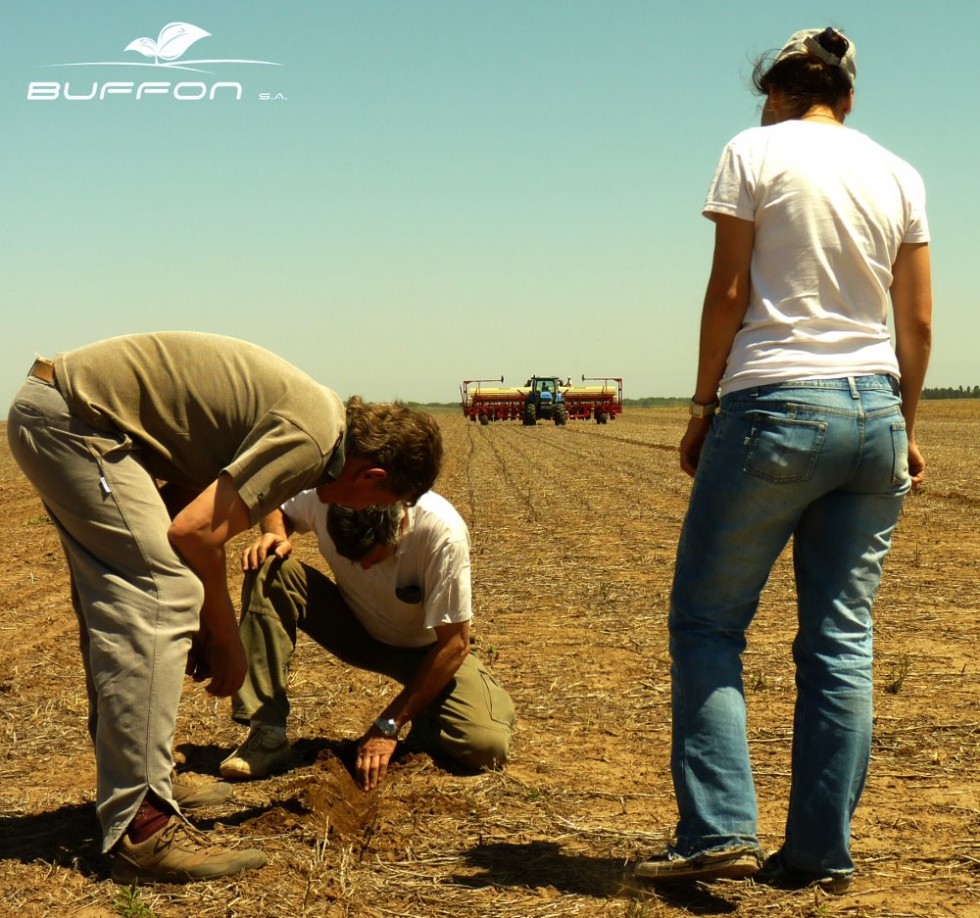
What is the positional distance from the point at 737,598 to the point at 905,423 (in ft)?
1.92

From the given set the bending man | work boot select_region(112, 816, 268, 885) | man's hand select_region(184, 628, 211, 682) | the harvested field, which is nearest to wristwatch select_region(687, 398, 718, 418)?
the bending man

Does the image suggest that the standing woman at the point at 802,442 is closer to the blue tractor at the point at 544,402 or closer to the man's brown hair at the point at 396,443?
the man's brown hair at the point at 396,443

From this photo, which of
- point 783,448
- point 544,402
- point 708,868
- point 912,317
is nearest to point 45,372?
point 783,448

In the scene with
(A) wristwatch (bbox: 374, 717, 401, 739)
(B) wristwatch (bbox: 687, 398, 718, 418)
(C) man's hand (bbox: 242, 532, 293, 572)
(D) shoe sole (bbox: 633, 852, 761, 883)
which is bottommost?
(A) wristwatch (bbox: 374, 717, 401, 739)

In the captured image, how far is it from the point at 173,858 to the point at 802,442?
1909 mm

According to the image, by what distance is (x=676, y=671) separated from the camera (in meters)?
2.87

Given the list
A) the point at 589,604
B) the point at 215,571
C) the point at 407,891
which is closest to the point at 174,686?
the point at 215,571

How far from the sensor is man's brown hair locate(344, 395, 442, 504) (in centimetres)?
318

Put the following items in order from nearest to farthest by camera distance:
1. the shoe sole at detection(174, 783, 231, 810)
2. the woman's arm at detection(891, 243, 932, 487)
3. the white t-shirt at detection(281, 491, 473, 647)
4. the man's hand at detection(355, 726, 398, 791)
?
the woman's arm at detection(891, 243, 932, 487)
the shoe sole at detection(174, 783, 231, 810)
the man's hand at detection(355, 726, 398, 791)
the white t-shirt at detection(281, 491, 473, 647)

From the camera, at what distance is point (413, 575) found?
13.8 feet

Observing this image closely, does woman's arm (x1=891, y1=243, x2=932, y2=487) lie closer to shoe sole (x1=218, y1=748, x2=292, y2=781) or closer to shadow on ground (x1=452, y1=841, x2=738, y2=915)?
shadow on ground (x1=452, y1=841, x2=738, y2=915)

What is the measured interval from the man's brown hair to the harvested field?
1.06 meters

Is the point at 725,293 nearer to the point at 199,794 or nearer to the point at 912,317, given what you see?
the point at 912,317

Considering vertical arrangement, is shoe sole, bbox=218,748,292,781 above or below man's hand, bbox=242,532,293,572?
below
